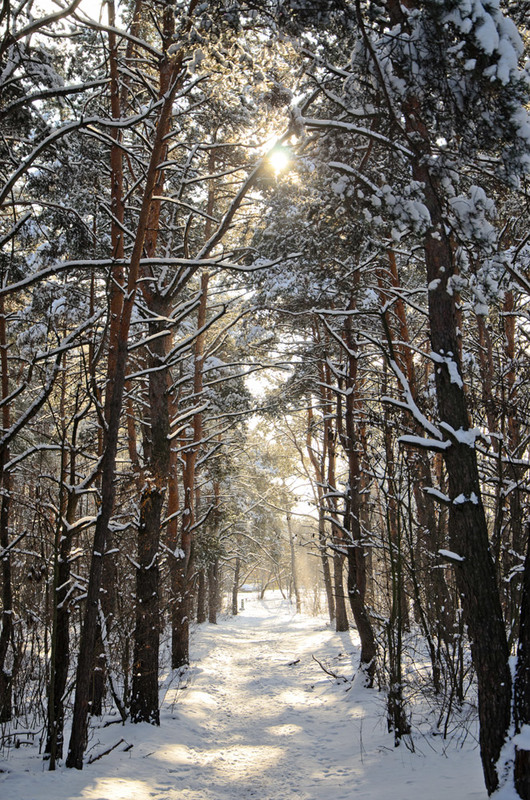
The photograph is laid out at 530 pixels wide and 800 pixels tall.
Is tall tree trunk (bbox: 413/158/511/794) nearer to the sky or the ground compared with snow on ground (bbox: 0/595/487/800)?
nearer to the sky

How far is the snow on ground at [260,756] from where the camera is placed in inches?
181

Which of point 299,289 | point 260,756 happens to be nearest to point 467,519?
point 260,756

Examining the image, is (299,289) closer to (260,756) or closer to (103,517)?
(103,517)

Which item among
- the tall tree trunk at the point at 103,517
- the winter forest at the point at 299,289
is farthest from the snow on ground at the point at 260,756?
the tall tree trunk at the point at 103,517

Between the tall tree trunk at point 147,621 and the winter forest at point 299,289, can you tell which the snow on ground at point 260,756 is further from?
the tall tree trunk at point 147,621

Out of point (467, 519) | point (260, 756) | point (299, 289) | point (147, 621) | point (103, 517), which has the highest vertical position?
point (299, 289)

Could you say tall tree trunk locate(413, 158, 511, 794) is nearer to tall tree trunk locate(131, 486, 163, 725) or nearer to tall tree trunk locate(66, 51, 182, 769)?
tall tree trunk locate(66, 51, 182, 769)

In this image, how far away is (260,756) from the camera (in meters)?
6.35

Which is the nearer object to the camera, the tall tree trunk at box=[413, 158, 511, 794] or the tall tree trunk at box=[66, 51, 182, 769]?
the tall tree trunk at box=[413, 158, 511, 794]

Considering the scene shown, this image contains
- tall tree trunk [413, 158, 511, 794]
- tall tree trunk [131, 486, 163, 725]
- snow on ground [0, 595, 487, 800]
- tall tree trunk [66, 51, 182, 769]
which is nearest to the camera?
tall tree trunk [413, 158, 511, 794]

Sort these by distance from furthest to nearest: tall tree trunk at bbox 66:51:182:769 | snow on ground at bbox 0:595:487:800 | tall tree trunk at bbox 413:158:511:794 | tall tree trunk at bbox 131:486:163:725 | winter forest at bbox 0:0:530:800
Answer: tall tree trunk at bbox 131:486:163:725
tall tree trunk at bbox 66:51:182:769
snow on ground at bbox 0:595:487:800
winter forest at bbox 0:0:530:800
tall tree trunk at bbox 413:158:511:794

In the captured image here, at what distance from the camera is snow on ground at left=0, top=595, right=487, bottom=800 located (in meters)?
4.61

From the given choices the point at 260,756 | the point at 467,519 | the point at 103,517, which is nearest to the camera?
the point at 467,519

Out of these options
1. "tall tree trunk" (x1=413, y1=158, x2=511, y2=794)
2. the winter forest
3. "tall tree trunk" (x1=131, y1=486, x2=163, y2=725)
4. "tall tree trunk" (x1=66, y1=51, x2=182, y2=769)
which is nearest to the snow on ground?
the winter forest
